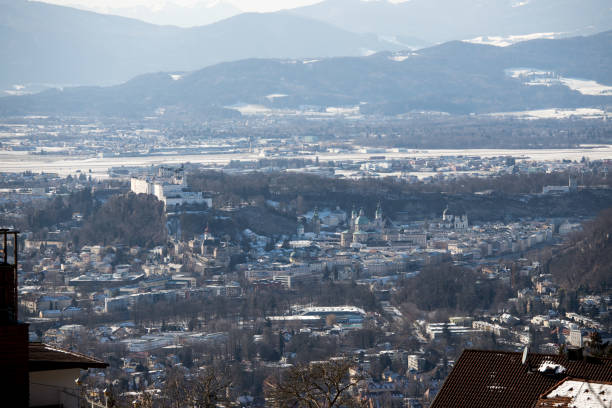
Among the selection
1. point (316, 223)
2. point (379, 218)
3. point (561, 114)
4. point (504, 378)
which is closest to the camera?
point (504, 378)

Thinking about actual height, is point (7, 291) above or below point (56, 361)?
above

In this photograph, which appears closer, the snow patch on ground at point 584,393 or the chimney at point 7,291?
the chimney at point 7,291

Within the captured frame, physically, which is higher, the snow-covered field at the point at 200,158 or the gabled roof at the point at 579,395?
the gabled roof at the point at 579,395

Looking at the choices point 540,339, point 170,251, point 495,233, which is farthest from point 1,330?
point 495,233

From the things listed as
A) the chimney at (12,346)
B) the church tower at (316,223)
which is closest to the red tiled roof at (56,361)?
the chimney at (12,346)

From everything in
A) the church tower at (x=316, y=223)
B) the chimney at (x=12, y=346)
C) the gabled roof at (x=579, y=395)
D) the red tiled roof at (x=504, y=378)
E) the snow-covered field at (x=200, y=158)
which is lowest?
→ the church tower at (x=316, y=223)

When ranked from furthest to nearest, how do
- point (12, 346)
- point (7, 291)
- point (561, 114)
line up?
1. point (561, 114)
2. point (7, 291)
3. point (12, 346)

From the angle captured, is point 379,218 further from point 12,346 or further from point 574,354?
point 12,346

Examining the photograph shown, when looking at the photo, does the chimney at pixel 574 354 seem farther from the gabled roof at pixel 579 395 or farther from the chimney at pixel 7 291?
the chimney at pixel 7 291

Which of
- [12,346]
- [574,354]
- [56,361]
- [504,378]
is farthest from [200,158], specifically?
[12,346]
